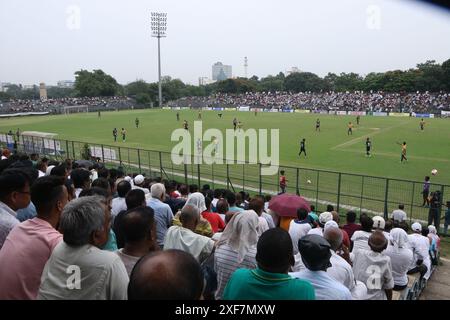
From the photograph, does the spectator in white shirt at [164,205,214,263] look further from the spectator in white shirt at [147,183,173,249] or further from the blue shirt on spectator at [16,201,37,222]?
the blue shirt on spectator at [16,201,37,222]

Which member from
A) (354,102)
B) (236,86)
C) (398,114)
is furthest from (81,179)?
(236,86)

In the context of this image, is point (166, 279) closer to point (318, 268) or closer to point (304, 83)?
point (318, 268)

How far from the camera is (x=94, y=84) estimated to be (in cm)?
11419

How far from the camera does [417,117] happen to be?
58.9m

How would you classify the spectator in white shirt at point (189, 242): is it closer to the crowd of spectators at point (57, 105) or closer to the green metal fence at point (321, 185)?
the green metal fence at point (321, 185)

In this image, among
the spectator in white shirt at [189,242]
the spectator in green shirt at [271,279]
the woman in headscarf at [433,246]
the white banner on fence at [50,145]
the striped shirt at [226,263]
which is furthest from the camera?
the white banner on fence at [50,145]

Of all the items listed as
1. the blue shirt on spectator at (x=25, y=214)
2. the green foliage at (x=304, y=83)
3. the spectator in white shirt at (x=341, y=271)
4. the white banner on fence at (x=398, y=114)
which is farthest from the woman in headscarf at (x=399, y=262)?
the green foliage at (x=304, y=83)

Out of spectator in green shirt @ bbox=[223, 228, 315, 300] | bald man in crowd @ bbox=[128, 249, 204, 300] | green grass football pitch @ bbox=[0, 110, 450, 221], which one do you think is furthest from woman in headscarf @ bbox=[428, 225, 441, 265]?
bald man in crowd @ bbox=[128, 249, 204, 300]

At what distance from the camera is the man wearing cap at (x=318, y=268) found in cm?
335

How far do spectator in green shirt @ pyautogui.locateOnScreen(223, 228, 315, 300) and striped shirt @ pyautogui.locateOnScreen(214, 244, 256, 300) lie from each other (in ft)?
3.49

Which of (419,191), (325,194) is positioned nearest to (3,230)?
(325,194)

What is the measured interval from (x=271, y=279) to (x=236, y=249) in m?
1.33

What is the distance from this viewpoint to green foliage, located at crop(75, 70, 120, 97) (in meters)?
114
